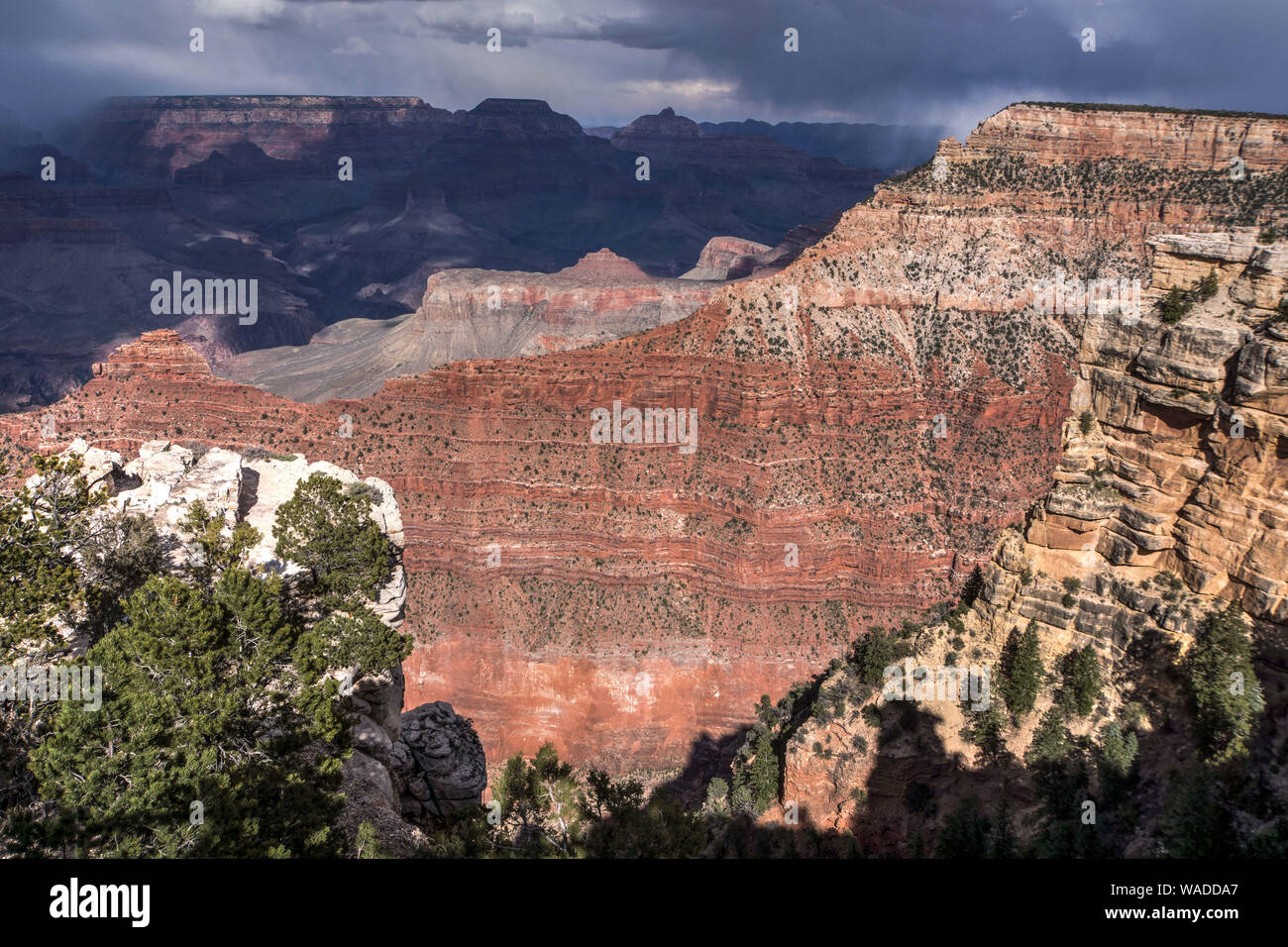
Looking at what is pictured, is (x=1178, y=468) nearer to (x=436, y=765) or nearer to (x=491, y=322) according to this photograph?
(x=436, y=765)

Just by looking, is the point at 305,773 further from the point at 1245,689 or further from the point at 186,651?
the point at 1245,689

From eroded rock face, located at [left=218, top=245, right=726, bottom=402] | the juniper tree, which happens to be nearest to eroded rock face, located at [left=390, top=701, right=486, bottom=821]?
the juniper tree

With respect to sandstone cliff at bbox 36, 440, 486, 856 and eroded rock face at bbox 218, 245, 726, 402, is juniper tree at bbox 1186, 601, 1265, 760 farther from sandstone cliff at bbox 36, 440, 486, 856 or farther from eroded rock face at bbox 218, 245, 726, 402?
eroded rock face at bbox 218, 245, 726, 402

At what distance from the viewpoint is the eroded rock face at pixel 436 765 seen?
3094 centimetres

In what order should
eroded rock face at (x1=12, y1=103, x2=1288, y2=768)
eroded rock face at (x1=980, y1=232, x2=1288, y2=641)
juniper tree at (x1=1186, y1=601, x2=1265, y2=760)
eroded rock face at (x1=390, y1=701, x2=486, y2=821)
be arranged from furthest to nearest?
eroded rock face at (x1=12, y1=103, x2=1288, y2=768), eroded rock face at (x1=390, y1=701, x2=486, y2=821), eroded rock face at (x1=980, y1=232, x2=1288, y2=641), juniper tree at (x1=1186, y1=601, x2=1265, y2=760)

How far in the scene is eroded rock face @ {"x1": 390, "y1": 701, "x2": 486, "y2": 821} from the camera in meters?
30.9

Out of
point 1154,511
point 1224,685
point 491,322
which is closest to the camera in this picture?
point 1224,685

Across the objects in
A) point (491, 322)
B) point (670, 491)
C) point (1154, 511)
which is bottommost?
point (670, 491)

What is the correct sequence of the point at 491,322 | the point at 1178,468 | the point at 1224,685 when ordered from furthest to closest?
the point at 491,322, the point at 1178,468, the point at 1224,685

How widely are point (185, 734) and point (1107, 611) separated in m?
25.5

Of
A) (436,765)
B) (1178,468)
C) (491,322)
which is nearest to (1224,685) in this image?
(1178,468)

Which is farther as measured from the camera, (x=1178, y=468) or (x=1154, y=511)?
(x=1154, y=511)

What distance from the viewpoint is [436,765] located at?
113 feet

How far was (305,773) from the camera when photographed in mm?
18250
